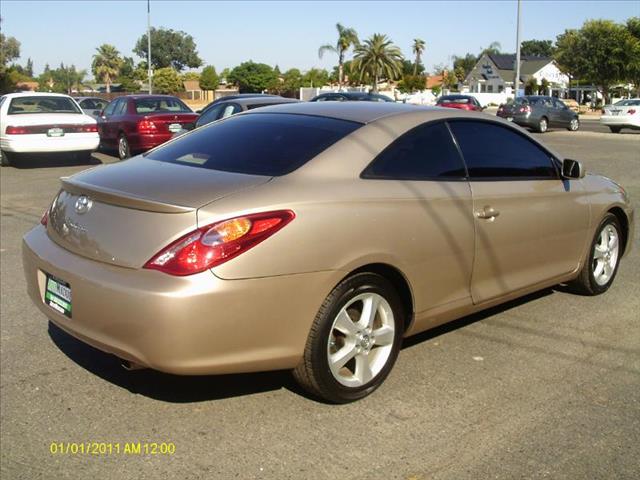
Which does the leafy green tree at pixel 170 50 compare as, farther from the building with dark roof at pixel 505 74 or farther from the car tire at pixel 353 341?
the car tire at pixel 353 341

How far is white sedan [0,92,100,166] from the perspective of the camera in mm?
14781

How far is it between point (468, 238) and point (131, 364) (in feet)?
6.92

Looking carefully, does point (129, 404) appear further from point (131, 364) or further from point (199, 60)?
point (199, 60)

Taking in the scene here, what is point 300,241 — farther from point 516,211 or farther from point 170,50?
point 170,50

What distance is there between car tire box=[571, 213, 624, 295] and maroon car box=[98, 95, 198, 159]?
11035mm

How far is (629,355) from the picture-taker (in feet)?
15.0

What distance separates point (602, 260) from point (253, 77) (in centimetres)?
8805

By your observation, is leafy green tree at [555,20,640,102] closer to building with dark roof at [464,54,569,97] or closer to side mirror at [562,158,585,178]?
building with dark roof at [464,54,569,97]

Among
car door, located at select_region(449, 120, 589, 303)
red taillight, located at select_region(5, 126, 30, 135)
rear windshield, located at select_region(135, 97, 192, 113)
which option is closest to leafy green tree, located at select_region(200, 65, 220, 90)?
rear windshield, located at select_region(135, 97, 192, 113)

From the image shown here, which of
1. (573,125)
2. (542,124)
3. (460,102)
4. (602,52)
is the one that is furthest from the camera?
(602,52)

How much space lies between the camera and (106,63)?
10212 centimetres

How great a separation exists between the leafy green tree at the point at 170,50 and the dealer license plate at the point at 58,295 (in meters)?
137

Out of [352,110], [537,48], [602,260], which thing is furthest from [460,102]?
[537,48]

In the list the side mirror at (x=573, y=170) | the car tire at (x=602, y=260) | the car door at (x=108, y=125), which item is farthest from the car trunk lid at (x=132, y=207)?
the car door at (x=108, y=125)
